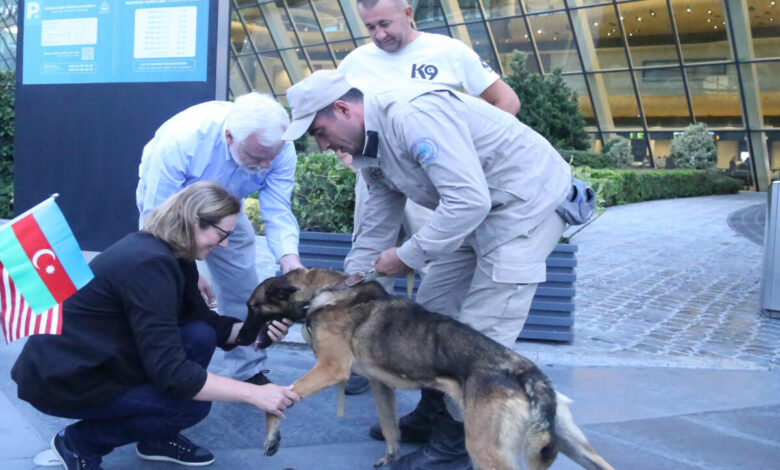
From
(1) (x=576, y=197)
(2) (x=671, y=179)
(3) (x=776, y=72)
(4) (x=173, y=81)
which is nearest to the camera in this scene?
(1) (x=576, y=197)

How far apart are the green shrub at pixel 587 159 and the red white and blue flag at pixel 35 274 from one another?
15.8 metres

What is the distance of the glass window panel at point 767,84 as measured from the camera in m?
24.1

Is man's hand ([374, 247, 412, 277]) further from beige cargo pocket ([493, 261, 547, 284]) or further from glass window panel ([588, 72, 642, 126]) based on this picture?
glass window panel ([588, 72, 642, 126])

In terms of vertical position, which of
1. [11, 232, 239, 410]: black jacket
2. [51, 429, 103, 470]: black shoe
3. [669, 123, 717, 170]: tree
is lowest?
[669, 123, 717, 170]: tree

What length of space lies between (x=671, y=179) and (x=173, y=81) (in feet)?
61.9

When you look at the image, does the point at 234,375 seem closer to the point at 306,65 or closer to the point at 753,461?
the point at 753,461

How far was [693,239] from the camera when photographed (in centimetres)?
1328

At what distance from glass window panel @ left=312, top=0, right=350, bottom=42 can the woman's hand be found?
27.9 meters

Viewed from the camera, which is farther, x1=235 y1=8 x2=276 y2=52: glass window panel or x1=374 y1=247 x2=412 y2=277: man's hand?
x1=235 y1=8 x2=276 y2=52: glass window panel

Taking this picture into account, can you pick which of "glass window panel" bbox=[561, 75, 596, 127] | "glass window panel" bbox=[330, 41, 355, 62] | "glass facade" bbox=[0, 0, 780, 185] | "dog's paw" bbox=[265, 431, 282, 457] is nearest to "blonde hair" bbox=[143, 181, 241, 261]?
"dog's paw" bbox=[265, 431, 282, 457]

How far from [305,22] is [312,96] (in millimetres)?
29176

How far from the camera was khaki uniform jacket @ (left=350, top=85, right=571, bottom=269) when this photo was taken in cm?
311

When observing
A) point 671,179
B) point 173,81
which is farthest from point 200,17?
point 671,179

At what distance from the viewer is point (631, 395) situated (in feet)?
16.6
